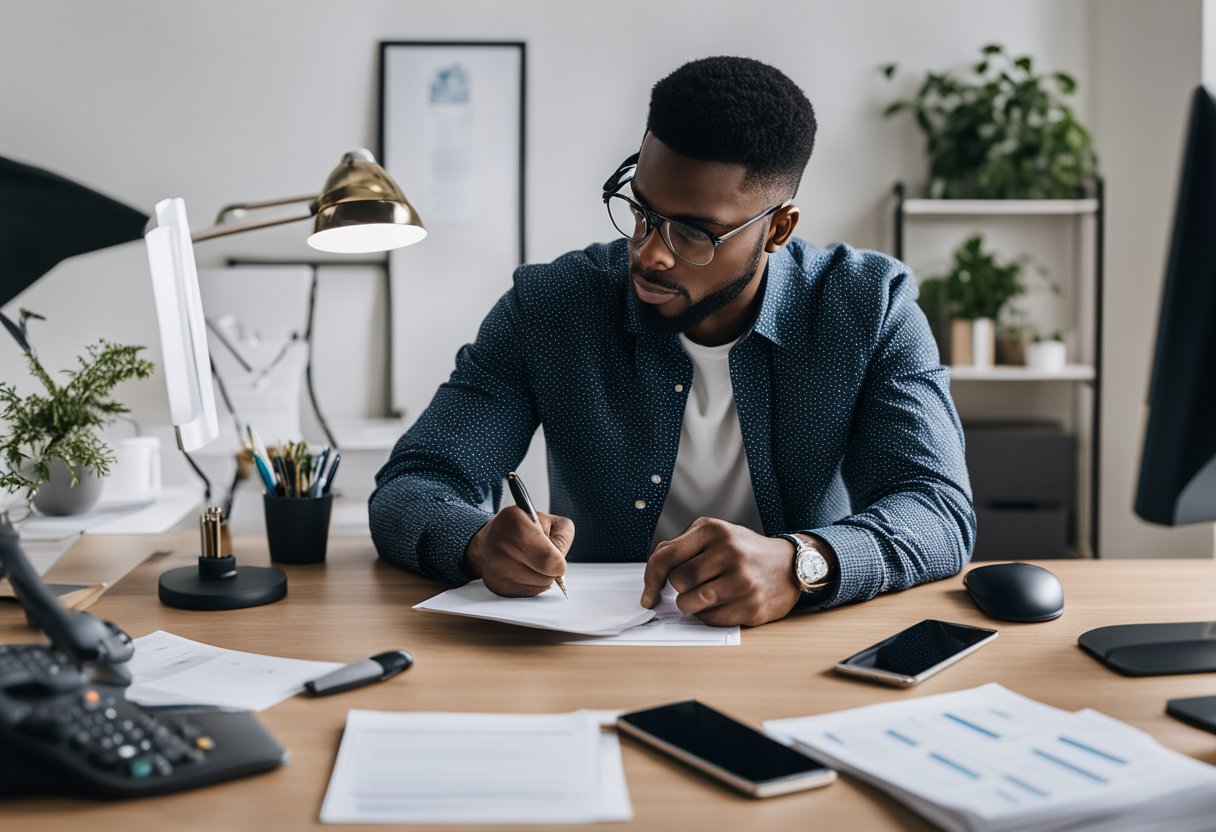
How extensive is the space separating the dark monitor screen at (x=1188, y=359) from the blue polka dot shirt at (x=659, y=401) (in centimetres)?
48

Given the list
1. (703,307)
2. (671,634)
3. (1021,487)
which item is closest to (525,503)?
(671,634)

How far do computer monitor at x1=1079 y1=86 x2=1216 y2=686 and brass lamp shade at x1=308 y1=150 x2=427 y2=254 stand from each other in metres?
0.82

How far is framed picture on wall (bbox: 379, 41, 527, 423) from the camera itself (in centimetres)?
353

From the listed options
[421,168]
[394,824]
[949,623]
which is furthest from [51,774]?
A: [421,168]

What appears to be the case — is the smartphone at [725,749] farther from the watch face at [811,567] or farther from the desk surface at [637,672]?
the watch face at [811,567]

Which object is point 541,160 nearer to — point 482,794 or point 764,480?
point 764,480

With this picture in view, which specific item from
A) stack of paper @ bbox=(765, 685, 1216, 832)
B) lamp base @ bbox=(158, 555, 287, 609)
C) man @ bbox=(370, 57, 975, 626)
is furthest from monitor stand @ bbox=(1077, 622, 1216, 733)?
lamp base @ bbox=(158, 555, 287, 609)

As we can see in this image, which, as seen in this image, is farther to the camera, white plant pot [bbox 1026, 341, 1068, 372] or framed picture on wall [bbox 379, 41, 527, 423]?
framed picture on wall [bbox 379, 41, 527, 423]

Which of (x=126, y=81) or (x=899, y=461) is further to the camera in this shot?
(x=126, y=81)

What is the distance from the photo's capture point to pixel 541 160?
3592mm

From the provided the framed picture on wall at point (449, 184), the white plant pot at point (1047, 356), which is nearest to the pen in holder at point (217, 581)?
the framed picture on wall at point (449, 184)

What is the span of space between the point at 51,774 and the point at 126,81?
3450 millimetres

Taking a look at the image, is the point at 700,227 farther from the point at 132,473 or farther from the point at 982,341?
the point at 982,341

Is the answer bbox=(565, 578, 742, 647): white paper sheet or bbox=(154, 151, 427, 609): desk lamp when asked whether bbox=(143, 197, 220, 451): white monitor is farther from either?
bbox=(565, 578, 742, 647): white paper sheet
